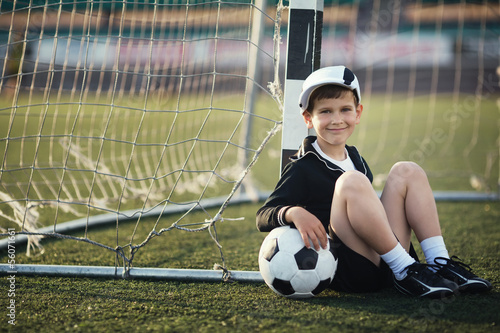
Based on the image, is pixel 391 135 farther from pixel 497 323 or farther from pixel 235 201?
pixel 497 323

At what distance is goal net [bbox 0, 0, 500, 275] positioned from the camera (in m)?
2.28

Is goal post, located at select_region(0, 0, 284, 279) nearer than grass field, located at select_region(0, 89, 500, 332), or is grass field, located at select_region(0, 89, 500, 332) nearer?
grass field, located at select_region(0, 89, 500, 332)

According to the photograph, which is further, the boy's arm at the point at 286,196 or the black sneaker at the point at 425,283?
the boy's arm at the point at 286,196

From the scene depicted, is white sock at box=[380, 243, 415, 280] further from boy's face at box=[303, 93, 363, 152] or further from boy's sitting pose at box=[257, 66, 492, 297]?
boy's face at box=[303, 93, 363, 152]

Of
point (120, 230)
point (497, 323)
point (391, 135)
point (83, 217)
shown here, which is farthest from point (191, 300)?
point (391, 135)

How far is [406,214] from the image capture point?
1.89m

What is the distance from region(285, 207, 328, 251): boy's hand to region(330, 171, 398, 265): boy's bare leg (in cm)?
9

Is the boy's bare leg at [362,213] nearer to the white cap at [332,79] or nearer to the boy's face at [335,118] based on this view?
the boy's face at [335,118]

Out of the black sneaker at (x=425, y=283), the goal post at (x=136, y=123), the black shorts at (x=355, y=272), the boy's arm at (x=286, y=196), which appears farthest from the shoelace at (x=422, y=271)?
the goal post at (x=136, y=123)

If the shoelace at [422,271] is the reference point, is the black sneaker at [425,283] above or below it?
below

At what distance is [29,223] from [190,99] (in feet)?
10.3

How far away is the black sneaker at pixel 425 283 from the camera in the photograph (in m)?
1.71

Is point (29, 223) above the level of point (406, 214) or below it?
below

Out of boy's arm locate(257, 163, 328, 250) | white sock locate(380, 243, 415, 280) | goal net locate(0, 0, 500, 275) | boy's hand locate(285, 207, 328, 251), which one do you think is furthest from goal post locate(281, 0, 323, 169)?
white sock locate(380, 243, 415, 280)
